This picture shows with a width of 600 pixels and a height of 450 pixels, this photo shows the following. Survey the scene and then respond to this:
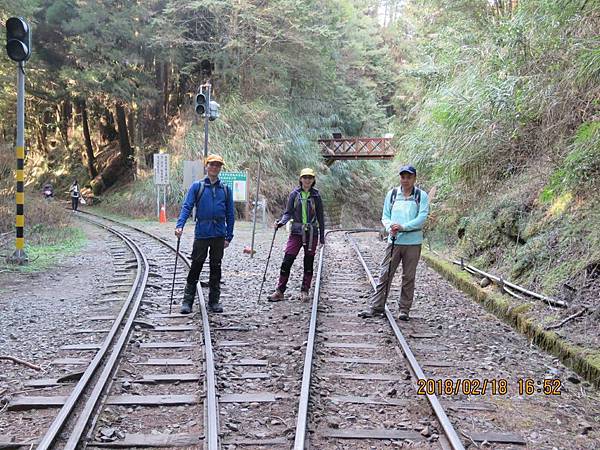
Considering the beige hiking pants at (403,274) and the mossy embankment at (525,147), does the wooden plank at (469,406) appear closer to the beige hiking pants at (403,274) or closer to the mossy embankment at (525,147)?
the mossy embankment at (525,147)

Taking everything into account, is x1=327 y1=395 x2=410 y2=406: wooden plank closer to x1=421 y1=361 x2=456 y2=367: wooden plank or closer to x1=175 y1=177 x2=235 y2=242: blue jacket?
x1=421 y1=361 x2=456 y2=367: wooden plank

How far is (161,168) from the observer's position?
20.2 m

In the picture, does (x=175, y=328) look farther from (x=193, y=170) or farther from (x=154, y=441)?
(x=193, y=170)

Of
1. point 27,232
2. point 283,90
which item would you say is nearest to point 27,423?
point 27,232

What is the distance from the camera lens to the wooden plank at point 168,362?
4.79 m

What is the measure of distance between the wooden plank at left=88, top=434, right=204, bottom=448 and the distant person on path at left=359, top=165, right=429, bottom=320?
3.52 m

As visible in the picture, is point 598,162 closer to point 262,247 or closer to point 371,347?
point 371,347

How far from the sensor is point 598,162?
21.4 ft

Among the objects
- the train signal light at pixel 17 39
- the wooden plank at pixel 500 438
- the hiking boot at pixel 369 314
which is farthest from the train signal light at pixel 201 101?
the wooden plank at pixel 500 438

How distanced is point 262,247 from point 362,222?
19564 mm

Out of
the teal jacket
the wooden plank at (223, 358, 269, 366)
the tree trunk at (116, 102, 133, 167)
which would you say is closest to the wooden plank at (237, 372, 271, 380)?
the wooden plank at (223, 358, 269, 366)

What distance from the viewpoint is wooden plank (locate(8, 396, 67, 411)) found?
12.7 feet

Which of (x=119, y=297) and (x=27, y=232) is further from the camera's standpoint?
(x=27, y=232)

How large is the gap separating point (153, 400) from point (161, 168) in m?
17.2
